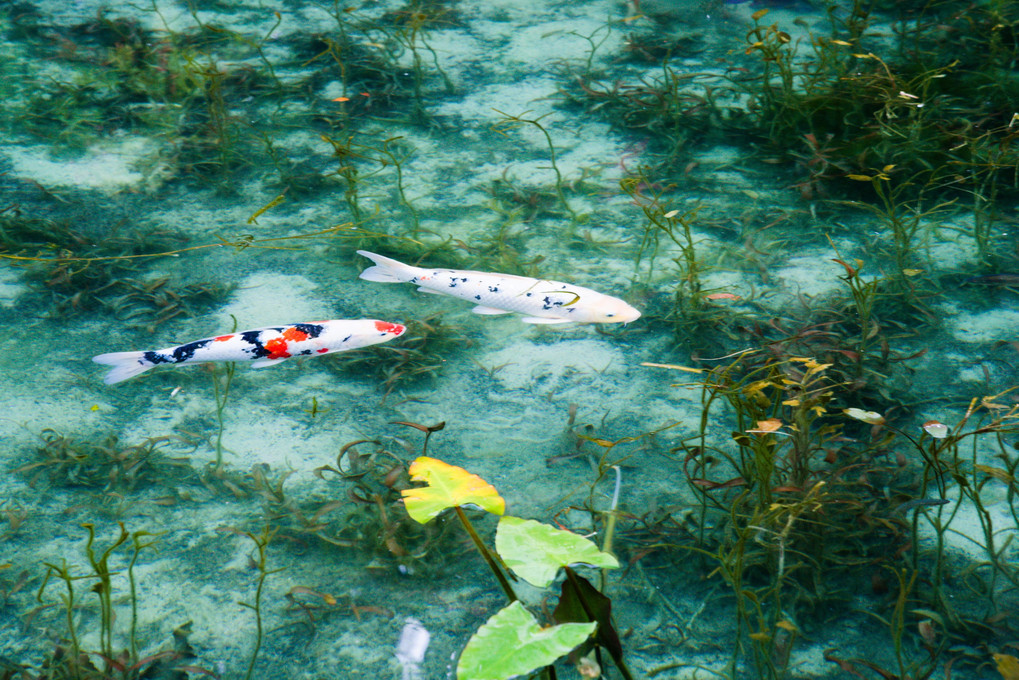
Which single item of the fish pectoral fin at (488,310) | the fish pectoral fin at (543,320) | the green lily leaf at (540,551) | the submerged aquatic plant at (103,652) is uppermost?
the green lily leaf at (540,551)

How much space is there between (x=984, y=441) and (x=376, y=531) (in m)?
2.62

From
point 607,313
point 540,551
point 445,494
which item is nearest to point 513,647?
point 540,551

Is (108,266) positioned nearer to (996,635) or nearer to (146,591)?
(146,591)

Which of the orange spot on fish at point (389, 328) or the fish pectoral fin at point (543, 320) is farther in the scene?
the fish pectoral fin at point (543, 320)

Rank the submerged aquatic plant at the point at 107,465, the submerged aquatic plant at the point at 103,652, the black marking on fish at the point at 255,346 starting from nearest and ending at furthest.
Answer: the submerged aquatic plant at the point at 103,652 → the submerged aquatic plant at the point at 107,465 → the black marking on fish at the point at 255,346

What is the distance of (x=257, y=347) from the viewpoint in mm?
3158

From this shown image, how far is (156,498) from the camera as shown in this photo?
3.01m

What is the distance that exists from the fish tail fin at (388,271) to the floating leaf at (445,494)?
5.18ft

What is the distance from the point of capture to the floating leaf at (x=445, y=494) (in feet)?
6.64

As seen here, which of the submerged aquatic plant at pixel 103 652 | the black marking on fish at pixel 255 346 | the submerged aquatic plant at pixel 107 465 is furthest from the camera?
the black marking on fish at pixel 255 346

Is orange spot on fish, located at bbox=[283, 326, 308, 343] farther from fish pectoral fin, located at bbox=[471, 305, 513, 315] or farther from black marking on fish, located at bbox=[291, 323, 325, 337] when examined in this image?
fish pectoral fin, located at bbox=[471, 305, 513, 315]

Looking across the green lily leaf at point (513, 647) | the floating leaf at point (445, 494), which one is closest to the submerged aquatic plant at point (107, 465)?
the floating leaf at point (445, 494)

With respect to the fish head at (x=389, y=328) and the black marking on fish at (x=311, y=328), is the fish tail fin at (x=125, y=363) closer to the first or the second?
the black marking on fish at (x=311, y=328)

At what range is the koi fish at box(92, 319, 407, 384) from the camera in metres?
3.12
